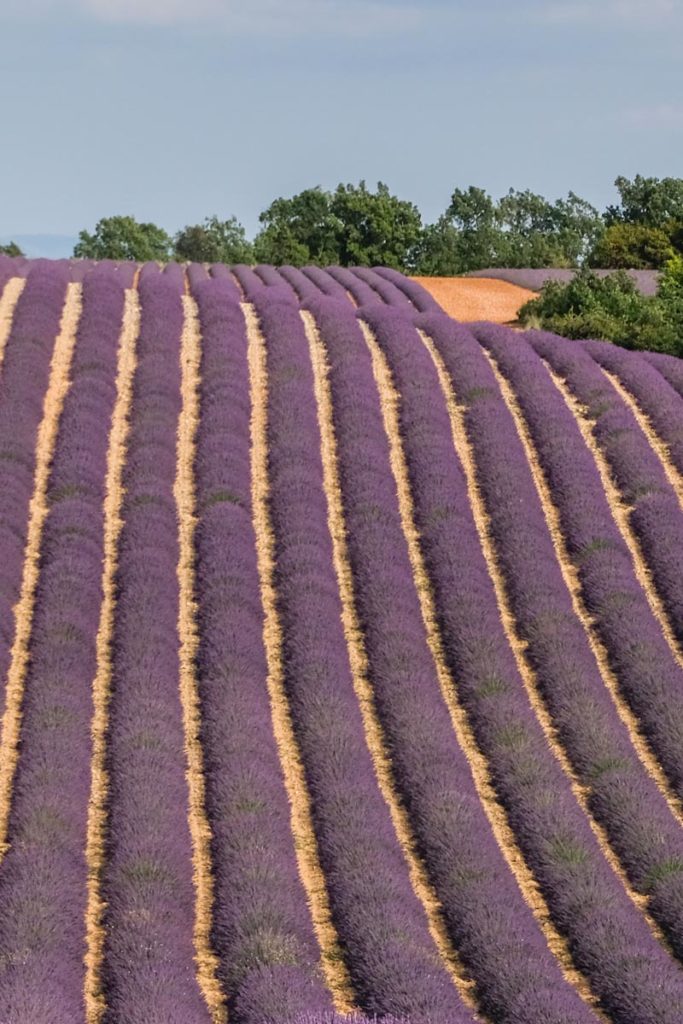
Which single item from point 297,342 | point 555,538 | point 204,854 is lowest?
point 204,854

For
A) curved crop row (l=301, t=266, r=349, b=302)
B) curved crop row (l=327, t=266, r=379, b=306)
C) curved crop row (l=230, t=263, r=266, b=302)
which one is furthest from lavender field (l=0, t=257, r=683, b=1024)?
curved crop row (l=301, t=266, r=349, b=302)

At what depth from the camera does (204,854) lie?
1494cm

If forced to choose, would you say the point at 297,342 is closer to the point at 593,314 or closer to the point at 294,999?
the point at 593,314

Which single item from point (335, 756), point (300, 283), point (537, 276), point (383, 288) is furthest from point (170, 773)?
point (537, 276)

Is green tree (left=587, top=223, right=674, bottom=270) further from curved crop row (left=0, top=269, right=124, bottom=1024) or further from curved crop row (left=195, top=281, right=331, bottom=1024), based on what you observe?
curved crop row (left=0, top=269, right=124, bottom=1024)

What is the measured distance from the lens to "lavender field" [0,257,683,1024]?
509 inches

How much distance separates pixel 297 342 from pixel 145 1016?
19090 mm

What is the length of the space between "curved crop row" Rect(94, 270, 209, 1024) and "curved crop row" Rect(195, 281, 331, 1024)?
363mm

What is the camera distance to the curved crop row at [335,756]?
12.5m

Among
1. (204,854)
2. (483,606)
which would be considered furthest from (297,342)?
(204,854)

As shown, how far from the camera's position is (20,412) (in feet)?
82.2

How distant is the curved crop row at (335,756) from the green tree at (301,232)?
5789cm

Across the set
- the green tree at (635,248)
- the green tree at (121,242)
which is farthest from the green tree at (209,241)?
the green tree at (635,248)

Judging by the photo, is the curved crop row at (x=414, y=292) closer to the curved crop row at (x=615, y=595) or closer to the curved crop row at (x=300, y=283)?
the curved crop row at (x=300, y=283)
